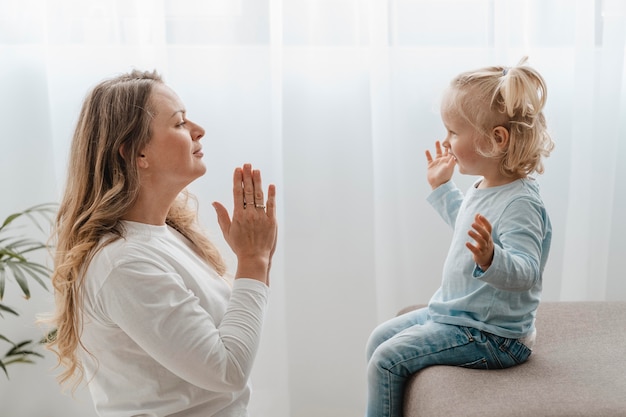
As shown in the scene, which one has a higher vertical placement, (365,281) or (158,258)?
(158,258)

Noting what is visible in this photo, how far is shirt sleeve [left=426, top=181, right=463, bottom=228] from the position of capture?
6.17ft

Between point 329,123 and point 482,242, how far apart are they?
107 cm

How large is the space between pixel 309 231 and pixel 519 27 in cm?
92

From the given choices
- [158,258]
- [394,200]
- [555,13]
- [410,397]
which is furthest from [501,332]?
[555,13]

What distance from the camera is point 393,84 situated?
2363mm

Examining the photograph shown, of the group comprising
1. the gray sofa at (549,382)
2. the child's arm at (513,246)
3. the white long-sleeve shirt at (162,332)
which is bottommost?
the gray sofa at (549,382)

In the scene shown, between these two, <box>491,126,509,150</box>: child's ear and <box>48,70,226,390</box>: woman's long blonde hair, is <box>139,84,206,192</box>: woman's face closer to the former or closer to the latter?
<box>48,70,226,390</box>: woman's long blonde hair

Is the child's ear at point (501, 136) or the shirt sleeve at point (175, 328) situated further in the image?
the child's ear at point (501, 136)

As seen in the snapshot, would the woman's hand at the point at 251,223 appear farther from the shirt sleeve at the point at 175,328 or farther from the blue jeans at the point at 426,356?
the blue jeans at the point at 426,356

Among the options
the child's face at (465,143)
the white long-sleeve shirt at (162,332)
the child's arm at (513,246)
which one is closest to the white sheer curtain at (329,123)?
the child's face at (465,143)

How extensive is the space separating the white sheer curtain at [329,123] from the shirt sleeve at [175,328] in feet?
3.39

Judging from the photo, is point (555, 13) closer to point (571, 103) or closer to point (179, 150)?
point (571, 103)

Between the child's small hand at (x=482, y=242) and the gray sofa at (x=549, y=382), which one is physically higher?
the child's small hand at (x=482, y=242)

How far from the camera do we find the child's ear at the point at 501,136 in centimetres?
162
